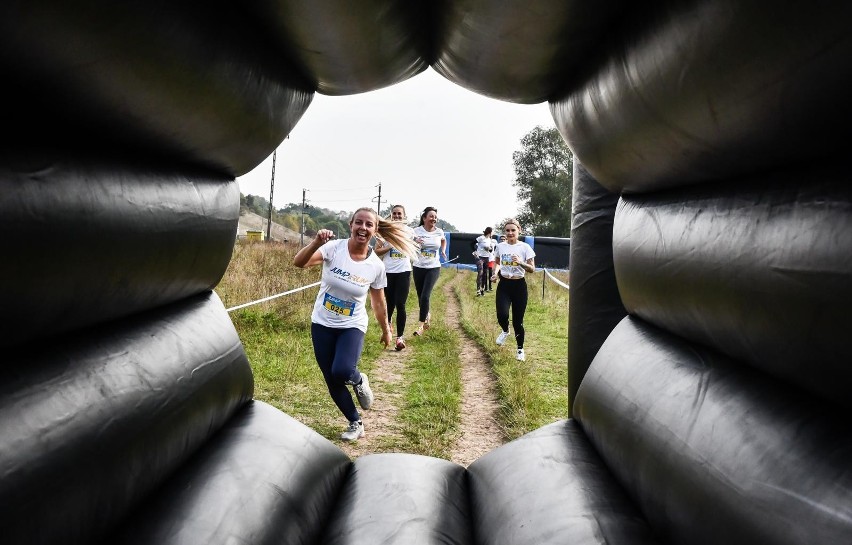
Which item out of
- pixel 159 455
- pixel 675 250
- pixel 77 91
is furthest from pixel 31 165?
pixel 675 250

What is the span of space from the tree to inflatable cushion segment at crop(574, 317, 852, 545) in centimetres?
4062

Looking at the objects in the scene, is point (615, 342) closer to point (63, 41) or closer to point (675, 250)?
point (675, 250)

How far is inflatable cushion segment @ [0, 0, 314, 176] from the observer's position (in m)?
0.82

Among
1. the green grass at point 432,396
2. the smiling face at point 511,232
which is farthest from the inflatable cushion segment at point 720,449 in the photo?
the smiling face at point 511,232

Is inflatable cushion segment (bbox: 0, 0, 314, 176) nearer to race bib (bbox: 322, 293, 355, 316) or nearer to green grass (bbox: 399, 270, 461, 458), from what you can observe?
race bib (bbox: 322, 293, 355, 316)

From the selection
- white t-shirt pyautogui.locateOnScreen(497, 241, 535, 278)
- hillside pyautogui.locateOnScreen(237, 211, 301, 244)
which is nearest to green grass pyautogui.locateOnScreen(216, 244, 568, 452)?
white t-shirt pyautogui.locateOnScreen(497, 241, 535, 278)

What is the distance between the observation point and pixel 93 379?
1000 mm

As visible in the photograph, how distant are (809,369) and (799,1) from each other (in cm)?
45

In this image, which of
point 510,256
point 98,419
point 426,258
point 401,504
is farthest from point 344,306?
point 426,258

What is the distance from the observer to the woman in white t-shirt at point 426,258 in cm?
687

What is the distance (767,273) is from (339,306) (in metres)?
2.91

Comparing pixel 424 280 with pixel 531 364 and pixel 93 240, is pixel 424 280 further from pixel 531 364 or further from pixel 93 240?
pixel 93 240

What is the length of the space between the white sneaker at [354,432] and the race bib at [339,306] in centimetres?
72

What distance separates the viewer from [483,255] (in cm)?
1328
